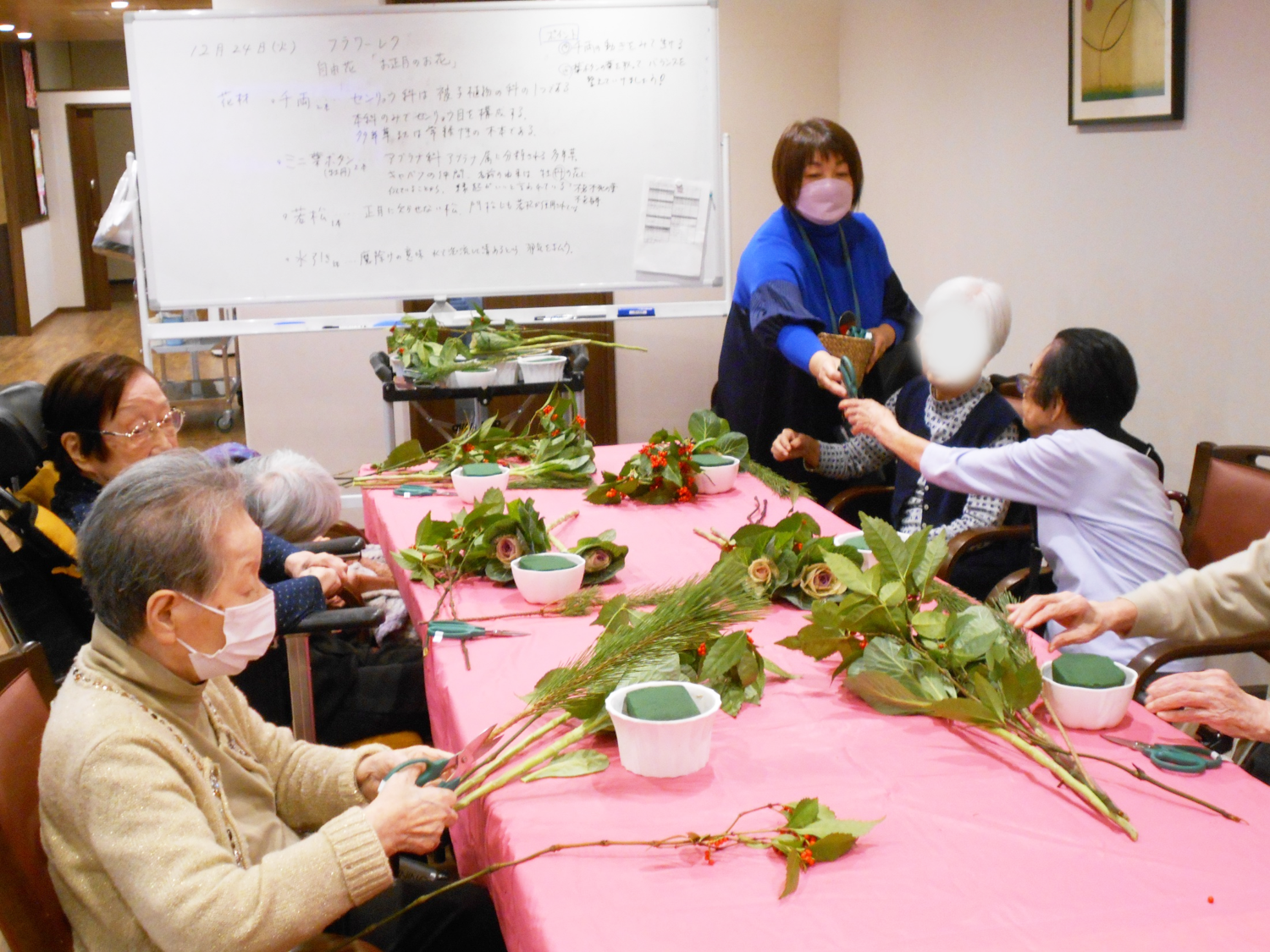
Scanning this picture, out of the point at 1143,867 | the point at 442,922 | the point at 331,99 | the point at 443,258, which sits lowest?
the point at 442,922

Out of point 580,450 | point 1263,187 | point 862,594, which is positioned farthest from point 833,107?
point 862,594

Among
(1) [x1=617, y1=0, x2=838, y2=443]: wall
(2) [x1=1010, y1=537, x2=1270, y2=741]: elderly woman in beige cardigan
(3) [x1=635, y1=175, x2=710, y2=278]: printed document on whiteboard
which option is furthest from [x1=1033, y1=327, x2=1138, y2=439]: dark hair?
(1) [x1=617, y1=0, x2=838, y2=443]: wall

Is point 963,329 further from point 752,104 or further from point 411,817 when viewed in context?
point 752,104

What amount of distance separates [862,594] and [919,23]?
151 inches

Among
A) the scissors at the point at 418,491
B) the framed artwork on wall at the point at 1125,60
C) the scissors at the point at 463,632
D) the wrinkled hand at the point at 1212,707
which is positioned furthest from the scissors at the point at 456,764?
the framed artwork on wall at the point at 1125,60

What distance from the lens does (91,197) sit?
1368 cm

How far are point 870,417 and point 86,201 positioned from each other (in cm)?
1315

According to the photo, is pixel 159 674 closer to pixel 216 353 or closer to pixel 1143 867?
pixel 1143 867

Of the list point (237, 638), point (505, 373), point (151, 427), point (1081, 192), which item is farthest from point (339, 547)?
point (1081, 192)

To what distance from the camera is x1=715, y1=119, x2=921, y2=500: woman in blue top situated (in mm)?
3234

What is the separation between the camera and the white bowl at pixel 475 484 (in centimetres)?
250

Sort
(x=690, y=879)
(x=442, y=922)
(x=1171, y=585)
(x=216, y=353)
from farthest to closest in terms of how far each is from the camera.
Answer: (x=216, y=353) < (x=1171, y=585) < (x=442, y=922) < (x=690, y=879)

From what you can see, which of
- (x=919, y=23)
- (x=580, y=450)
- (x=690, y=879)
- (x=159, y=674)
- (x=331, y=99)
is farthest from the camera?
(x=919, y=23)

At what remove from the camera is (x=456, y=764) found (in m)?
1.38
